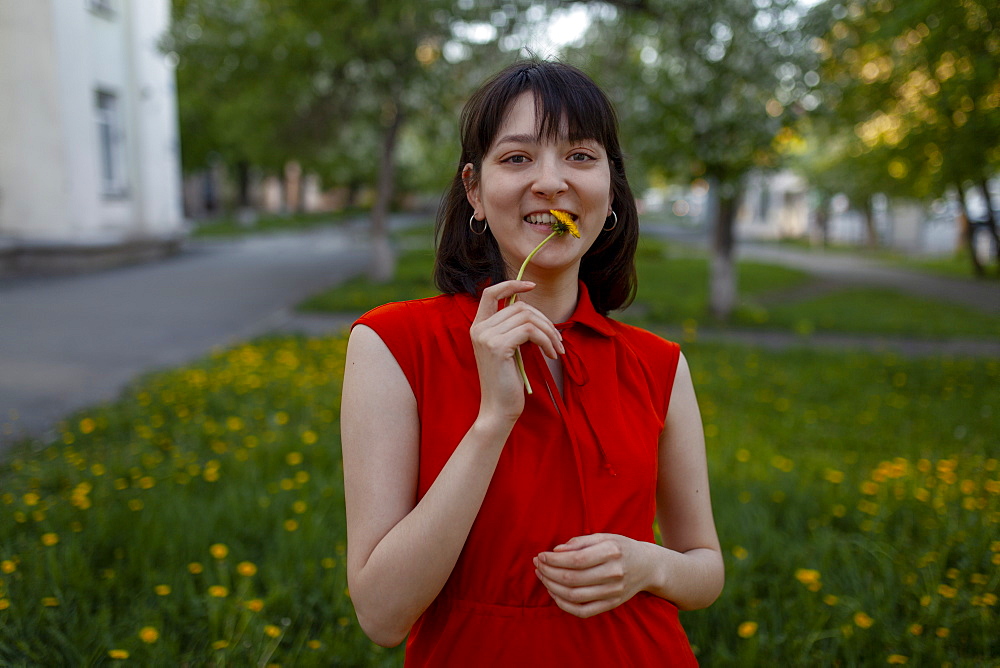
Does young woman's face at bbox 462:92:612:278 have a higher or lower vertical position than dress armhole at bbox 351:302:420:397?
higher

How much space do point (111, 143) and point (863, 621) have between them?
1904 cm

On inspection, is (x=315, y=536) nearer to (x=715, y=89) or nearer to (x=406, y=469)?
(x=406, y=469)

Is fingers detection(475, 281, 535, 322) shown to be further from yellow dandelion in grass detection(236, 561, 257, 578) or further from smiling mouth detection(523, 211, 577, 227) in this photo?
yellow dandelion in grass detection(236, 561, 257, 578)

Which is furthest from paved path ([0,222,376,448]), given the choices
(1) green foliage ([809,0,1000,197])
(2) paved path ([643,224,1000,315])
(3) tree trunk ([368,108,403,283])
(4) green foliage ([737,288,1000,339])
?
(2) paved path ([643,224,1000,315])

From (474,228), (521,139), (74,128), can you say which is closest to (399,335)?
(474,228)

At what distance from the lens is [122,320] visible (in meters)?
10.7

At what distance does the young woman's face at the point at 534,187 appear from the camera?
1.59 metres

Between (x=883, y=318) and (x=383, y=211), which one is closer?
(x=883, y=318)

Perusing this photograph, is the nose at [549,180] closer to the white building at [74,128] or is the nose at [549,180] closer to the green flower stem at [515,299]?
the green flower stem at [515,299]

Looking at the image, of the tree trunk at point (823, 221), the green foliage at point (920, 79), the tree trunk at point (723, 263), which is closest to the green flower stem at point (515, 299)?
the green foliage at point (920, 79)

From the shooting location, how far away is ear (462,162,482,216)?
5.66 ft

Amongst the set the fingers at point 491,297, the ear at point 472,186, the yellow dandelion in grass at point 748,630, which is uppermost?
the ear at point 472,186

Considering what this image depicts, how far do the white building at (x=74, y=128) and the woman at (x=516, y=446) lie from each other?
44.2 ft

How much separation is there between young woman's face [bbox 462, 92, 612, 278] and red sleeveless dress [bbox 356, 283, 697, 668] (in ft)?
0.59
